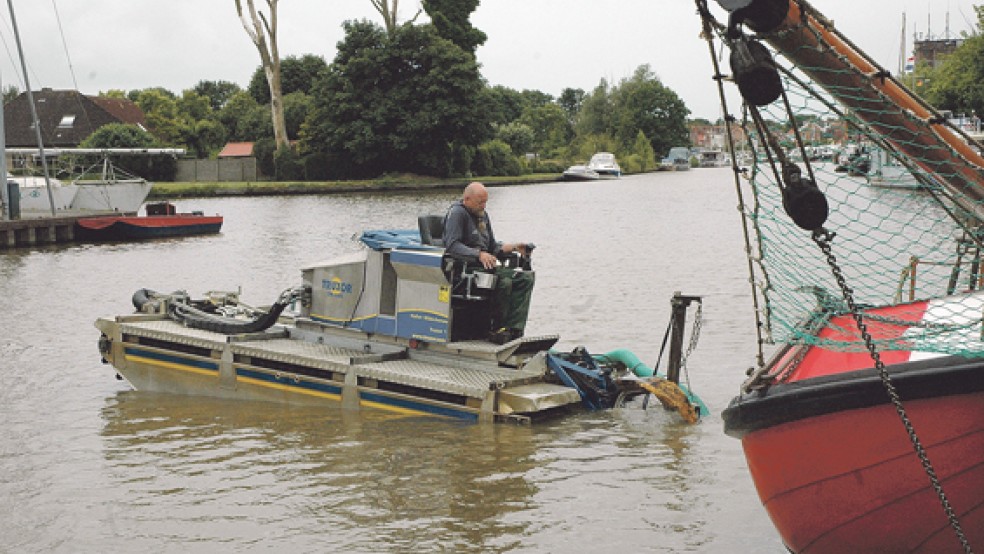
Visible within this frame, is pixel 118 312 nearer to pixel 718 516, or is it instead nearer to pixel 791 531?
pixel 718 516

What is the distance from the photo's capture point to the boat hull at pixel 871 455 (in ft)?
19.2

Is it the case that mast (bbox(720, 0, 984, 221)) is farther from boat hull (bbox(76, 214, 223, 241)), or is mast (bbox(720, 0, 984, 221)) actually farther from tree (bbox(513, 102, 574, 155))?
tree (bbox(513, 102, 574, 155))

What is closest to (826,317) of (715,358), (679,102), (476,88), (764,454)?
(764,454)

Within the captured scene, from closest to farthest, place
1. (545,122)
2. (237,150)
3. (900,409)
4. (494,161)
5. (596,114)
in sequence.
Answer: (900,409) → (237,150) → (494,161) → (545,122) → (596,114)

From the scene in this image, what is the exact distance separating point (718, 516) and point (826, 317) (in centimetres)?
221

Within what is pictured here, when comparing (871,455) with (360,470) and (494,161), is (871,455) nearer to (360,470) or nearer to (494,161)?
(360,470)

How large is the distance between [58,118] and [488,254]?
83.0 meters

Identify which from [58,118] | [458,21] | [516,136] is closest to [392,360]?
[458,21]

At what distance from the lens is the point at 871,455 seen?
608cm

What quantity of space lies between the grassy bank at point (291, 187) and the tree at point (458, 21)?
13.8 m

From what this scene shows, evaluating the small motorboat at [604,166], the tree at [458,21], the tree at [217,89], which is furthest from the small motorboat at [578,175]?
the tree at [217,89]

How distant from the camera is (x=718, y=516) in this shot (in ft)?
28.2

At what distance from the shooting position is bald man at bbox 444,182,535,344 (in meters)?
11.4

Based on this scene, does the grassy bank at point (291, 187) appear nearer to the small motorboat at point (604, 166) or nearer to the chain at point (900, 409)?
the small motorboat at point (604, 166)
